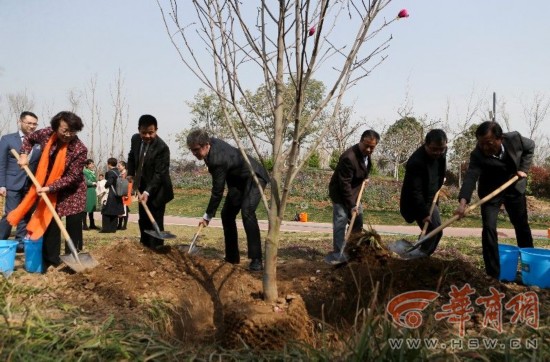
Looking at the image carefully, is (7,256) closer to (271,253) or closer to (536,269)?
(271,253)

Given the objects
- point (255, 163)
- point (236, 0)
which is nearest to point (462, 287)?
point (255, 163)

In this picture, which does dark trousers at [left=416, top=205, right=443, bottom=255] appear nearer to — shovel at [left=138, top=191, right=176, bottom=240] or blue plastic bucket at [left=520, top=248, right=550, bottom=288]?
blue plastic bucket at [left=520, top=248, right=550, bottom=288]

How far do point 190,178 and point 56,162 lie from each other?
17153 millimetres

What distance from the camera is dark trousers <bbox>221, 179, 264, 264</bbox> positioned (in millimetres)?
4801

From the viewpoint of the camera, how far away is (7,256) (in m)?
4.03

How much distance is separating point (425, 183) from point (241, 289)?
7.58 feet

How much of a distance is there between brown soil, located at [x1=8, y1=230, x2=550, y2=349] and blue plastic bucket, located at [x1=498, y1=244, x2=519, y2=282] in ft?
1.85

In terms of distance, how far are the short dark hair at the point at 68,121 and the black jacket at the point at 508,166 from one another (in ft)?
12.5

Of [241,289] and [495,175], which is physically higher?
[495,175]

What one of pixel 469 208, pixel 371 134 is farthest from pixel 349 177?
pixel 469 208

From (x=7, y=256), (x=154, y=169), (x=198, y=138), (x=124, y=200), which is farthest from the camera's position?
(x=124, y=200)

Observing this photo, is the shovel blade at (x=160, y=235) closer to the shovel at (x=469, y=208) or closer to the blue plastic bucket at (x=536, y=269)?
the shovel at (x=469, y=208)

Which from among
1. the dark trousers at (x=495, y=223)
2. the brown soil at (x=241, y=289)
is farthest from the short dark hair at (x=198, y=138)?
the dark trousers at (x=495, y=223)

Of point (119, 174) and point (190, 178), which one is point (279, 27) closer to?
point (119, 174)
